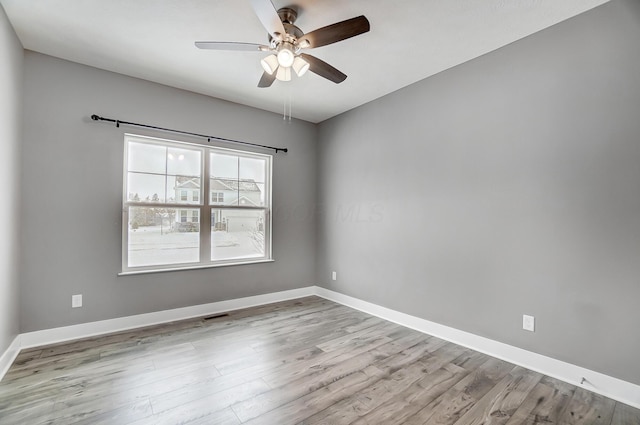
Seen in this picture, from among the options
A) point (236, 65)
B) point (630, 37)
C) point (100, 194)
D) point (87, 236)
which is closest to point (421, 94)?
point (630, 37)

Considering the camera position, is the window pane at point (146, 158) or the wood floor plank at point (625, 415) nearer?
the wood floor plank at point (625, 415)

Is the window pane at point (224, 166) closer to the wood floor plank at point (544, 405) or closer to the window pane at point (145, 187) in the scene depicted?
the window pane at point (145, 187)

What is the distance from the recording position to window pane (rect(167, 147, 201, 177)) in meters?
3.54

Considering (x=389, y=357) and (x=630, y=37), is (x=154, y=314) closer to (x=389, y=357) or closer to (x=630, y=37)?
(x=389, y=357)

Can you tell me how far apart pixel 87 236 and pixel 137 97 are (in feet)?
5.27

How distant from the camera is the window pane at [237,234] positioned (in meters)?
3.89

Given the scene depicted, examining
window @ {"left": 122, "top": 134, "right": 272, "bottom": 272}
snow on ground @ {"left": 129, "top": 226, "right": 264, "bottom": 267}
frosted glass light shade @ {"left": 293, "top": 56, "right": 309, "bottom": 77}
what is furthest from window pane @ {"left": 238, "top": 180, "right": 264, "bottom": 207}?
frosted glass light shade @ {"left": 293, "top": 56, "right": 309, "bottom": 77}

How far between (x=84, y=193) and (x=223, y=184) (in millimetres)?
1481

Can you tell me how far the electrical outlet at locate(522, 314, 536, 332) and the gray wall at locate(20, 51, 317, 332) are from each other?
3.32 metres

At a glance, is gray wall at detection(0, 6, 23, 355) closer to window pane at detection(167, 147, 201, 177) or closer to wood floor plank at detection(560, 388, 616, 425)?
window pane at detection(167, 147, 201, 177)

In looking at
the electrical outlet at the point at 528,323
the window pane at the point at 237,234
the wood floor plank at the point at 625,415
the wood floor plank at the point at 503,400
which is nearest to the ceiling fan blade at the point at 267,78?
the window pane at the point at 237,234

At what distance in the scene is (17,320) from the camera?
2637mm

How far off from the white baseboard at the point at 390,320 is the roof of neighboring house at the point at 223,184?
151 centimetres

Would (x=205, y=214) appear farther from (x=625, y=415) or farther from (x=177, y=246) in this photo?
(x=625, y=415)
